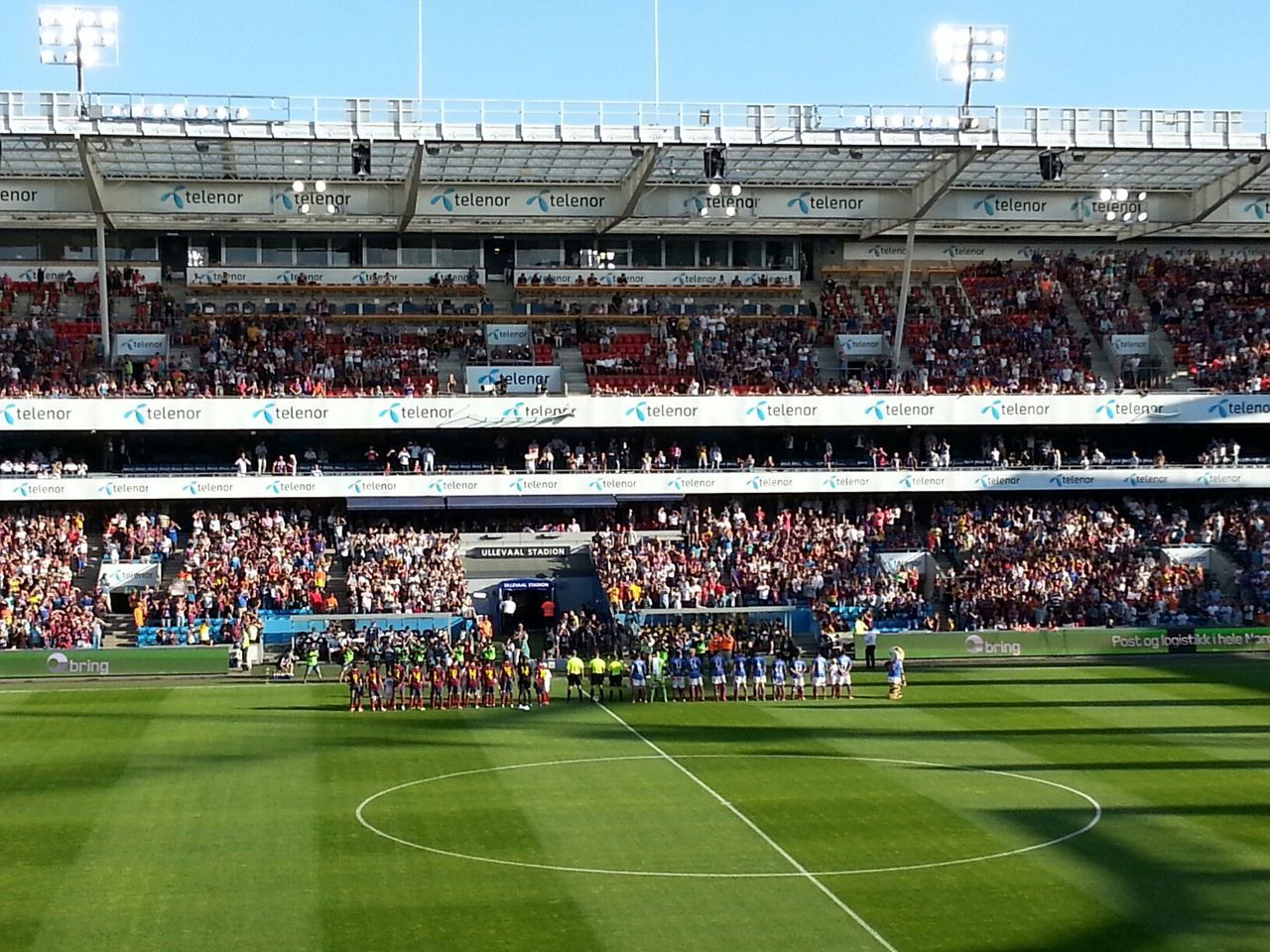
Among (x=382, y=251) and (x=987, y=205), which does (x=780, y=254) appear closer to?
(x=987, y=205)

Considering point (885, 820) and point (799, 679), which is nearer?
point (885, 820)

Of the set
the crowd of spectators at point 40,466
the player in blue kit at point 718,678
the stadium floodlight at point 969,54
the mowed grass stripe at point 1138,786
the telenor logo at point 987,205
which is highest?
the stadium floodlight at point 969,54

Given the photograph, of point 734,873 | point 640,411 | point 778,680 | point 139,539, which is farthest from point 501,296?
point 734,873

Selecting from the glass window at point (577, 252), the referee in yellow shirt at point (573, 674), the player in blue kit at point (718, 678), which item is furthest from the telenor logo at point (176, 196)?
the player in blue kit at point (718, 678)

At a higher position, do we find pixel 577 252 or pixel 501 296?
pixel 577 252

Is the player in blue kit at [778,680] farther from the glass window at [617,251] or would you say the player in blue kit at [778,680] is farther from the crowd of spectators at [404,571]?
the glass window at [617,251]

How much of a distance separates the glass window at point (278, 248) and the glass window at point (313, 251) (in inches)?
10.1

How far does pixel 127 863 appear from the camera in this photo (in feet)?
72.2

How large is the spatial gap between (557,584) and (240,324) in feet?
52.0

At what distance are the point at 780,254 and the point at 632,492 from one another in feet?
48.4

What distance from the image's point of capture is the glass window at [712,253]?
212 ft

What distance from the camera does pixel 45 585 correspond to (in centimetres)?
4794

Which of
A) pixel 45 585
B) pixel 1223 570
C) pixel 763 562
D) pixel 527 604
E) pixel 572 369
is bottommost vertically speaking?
pixel 527 604

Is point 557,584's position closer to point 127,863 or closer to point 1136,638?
point 1136,638
